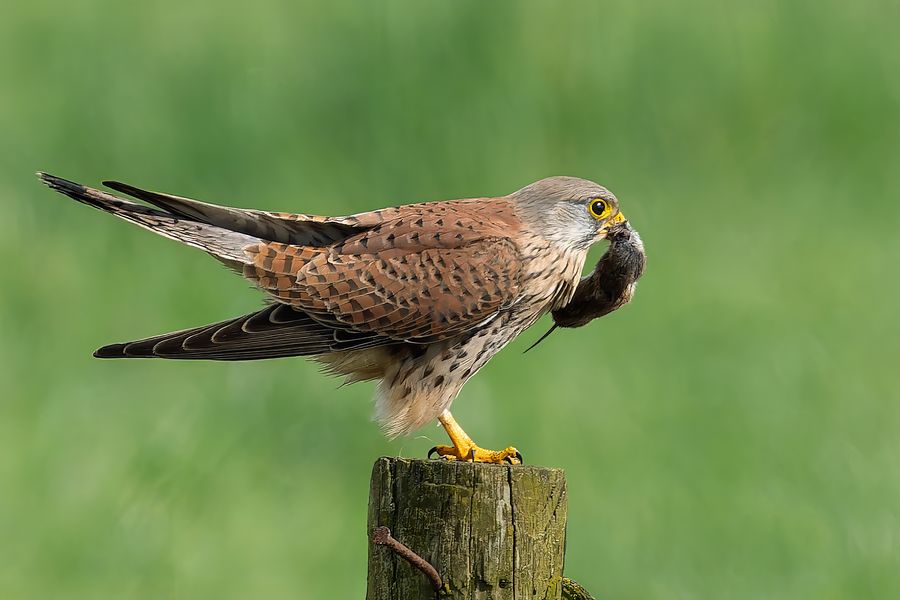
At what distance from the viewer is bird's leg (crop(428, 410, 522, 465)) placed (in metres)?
4.17

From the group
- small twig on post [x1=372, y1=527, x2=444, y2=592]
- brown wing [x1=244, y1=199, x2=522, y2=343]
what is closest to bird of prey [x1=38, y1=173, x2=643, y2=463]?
brown wing [x1=244, y1=199, x2=522, y2=343]

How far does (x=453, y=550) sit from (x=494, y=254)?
131 centimetres

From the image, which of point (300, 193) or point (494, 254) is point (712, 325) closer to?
point (300, 193)

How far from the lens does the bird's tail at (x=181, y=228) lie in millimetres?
4082

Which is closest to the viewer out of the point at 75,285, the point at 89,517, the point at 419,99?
the point at 89,517

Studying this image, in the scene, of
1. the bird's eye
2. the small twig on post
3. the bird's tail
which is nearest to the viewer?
the small twig on post

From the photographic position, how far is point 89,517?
19.9 feet

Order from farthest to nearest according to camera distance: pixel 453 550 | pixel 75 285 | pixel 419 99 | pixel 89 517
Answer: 1. pixel 419 99
2. pixel 75 285
3. pixel 89 517
4. pixel 453 550

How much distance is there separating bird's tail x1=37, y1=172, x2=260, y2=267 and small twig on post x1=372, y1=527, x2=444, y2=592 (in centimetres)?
140

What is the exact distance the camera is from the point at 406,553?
10.1 feet

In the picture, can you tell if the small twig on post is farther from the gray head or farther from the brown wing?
the gray head

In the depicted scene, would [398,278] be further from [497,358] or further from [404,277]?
[497,358]

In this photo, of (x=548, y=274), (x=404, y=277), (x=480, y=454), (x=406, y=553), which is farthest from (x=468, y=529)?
(x=548, y=274)

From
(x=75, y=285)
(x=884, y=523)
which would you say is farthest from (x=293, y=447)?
(x=884, y=523)
